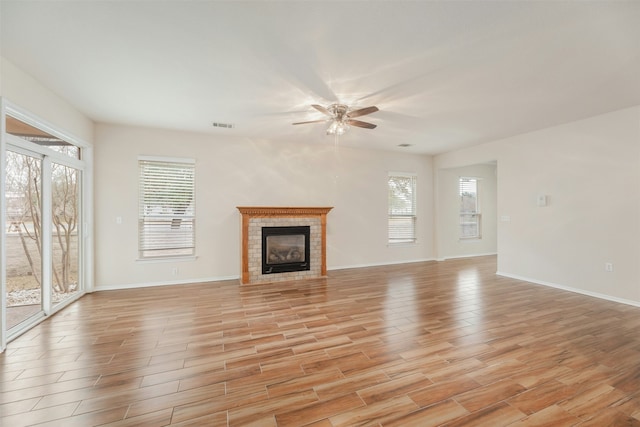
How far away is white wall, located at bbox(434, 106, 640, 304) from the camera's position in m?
3.92

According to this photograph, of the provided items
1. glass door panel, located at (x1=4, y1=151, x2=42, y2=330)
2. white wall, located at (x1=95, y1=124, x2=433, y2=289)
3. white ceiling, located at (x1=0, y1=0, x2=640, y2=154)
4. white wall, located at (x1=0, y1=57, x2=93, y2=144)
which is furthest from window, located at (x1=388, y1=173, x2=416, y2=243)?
glass door panel, located at (x1=4, y1=151, x2=42, y2=330)

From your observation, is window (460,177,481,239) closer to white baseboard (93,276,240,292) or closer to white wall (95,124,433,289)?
white wall (95,124,433,289)

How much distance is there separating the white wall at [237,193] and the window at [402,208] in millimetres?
209

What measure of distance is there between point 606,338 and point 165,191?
21.2ft

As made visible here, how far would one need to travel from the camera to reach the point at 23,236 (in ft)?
10.2

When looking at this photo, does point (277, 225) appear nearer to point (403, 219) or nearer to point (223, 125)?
point (223, 125)

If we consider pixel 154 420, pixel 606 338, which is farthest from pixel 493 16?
pixel 154 420

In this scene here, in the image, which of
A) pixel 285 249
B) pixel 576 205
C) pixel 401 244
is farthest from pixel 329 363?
pixel 401 244

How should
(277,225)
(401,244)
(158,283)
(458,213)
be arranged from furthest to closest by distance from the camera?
1. (458,213)
2. (401,244)
3. (277,225)
4. (158,283)

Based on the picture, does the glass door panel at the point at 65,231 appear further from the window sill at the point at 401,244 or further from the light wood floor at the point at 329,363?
the window sill at the point at 401,244

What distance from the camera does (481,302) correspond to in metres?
3.95

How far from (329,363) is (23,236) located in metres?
3.71

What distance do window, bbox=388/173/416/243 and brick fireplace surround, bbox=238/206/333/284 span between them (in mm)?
2034

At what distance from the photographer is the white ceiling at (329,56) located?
79.0 inches
